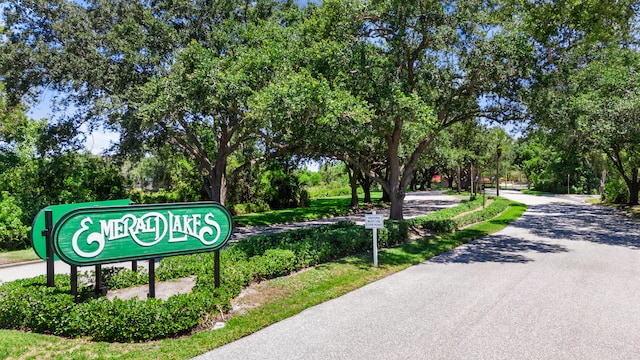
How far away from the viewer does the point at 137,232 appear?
5797 mm

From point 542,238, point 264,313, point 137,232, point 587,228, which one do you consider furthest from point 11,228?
point 587,228

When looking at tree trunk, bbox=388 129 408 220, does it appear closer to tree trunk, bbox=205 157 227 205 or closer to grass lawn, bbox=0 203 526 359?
grass lawn, bbox=0 203 526 359

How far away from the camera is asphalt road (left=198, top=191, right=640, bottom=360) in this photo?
489 cm

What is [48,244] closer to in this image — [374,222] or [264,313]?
[264,313]

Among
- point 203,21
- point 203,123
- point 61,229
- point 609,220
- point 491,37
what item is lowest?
point 609,220

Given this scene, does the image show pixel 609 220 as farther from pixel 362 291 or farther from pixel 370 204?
pixel 362 291

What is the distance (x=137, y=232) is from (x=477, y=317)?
17.6 feet

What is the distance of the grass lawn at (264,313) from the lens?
473cm

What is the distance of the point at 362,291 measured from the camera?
7.58 meters

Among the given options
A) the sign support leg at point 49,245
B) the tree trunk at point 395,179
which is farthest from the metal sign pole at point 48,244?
the tree trunk at point 395,179

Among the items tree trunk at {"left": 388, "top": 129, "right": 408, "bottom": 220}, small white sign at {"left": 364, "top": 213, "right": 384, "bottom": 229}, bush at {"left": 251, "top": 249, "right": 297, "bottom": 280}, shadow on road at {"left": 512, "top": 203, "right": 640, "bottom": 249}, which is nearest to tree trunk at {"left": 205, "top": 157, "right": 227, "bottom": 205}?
tree trunk at {"left": 388, "top": 129, "right": 408, "bottom": 220}

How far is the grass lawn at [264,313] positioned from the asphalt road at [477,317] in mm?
244

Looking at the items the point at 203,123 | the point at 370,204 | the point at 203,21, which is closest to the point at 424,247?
the point at 203,123

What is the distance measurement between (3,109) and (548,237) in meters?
23.0
